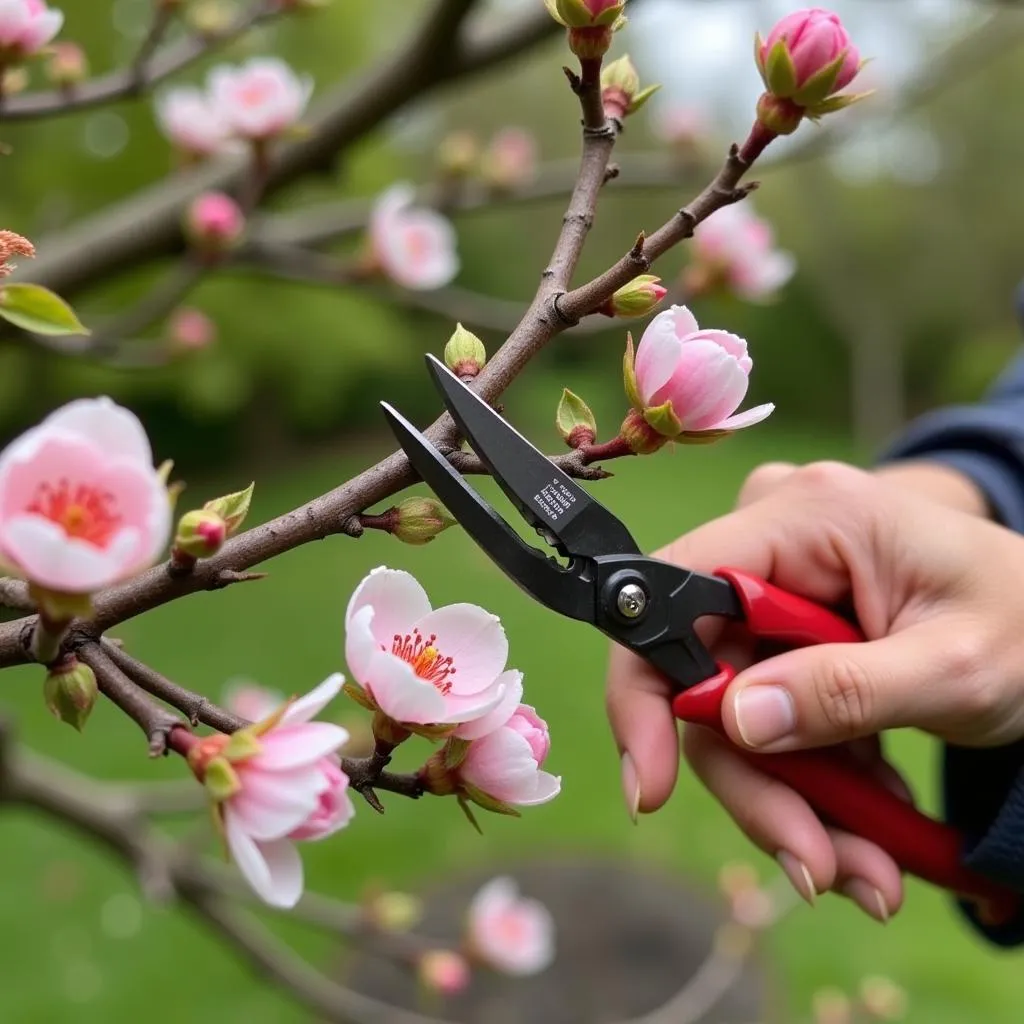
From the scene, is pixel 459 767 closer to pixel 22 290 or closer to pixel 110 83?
pixel 22 290

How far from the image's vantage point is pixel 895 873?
82 cm

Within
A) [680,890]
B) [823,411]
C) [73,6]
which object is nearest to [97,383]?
[73,6]

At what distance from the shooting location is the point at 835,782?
82 centimetres

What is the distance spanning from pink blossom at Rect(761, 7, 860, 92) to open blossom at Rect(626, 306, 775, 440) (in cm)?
14

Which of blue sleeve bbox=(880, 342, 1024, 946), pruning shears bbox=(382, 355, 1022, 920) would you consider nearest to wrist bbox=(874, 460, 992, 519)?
blue sleeve bbox=(880, 342, 1024, 946)

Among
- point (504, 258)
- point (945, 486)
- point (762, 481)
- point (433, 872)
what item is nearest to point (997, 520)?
point (945, 486)

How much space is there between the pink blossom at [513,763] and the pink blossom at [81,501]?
19 centimetres

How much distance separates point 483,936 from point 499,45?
47.9 inches

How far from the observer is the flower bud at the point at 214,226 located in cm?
121

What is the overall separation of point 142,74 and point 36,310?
0.85 metres

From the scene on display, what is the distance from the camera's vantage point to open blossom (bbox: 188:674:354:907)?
1.33ft

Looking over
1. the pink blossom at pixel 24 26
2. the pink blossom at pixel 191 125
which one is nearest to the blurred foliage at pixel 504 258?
the pink blossom at pixel 191 125

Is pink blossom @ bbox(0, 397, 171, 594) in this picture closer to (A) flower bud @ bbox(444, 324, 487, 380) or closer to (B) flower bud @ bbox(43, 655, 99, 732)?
Result: (B) flower bud @ bbox(43, 655, 99, 732)

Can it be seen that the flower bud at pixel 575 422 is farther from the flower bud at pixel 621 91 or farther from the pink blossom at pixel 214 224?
the pink blossom at pixel 214 224
